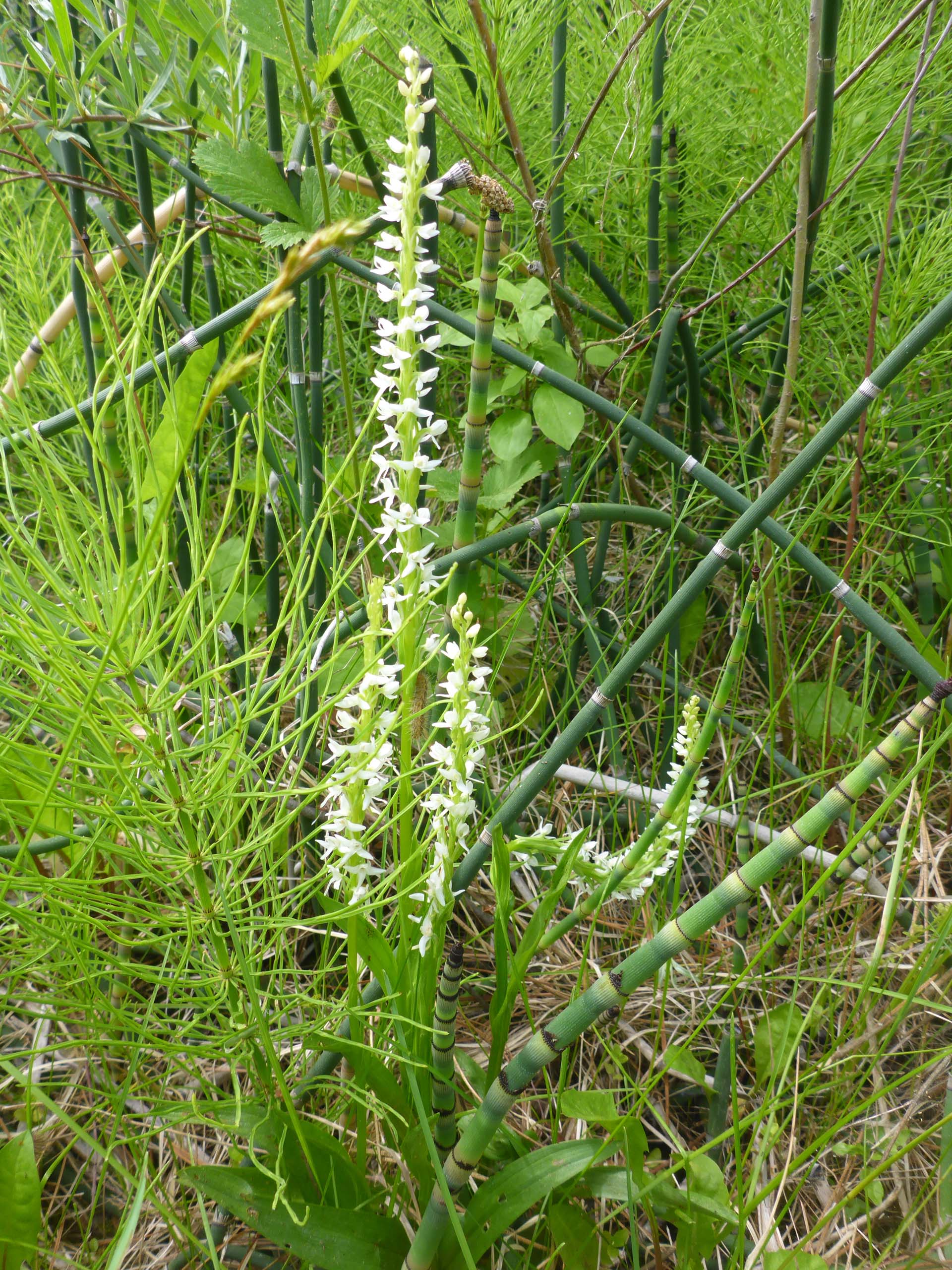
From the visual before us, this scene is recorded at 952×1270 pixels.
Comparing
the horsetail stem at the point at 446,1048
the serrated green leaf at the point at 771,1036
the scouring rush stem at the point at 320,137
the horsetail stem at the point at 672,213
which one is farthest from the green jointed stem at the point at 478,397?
the horsetail stem at the point at 672,213

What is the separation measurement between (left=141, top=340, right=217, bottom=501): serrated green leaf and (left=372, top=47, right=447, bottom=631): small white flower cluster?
0.45ft

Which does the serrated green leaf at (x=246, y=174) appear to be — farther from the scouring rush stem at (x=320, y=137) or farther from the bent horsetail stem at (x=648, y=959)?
the bent horsetail stem at (x=648, y=959)

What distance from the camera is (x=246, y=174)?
877mm

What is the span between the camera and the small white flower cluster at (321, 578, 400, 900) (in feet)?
2.23

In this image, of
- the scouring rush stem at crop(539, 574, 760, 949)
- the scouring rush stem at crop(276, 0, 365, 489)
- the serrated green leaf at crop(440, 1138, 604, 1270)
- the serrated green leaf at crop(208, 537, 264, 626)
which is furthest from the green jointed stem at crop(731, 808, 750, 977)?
the serrated green leaf at crop(208, 537, 264, 626)

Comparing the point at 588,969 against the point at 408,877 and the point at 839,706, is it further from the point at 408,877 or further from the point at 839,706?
the point at 839,706

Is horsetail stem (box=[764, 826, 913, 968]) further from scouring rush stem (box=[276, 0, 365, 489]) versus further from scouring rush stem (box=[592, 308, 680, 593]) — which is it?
scouring rush stem (box=[276, 0, 365, 489])

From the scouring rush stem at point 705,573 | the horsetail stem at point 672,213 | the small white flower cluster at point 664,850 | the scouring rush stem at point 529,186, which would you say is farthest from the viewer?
the horsetail stem at point 672,213

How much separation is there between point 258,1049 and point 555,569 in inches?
21.3

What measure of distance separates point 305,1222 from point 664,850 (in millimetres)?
425

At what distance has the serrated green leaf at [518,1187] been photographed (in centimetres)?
70

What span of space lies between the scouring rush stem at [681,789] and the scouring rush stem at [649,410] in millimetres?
450

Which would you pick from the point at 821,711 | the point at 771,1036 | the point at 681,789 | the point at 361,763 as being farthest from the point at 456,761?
the point at 821,711

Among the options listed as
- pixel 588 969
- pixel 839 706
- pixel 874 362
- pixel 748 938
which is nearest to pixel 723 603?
pixel 839 706
